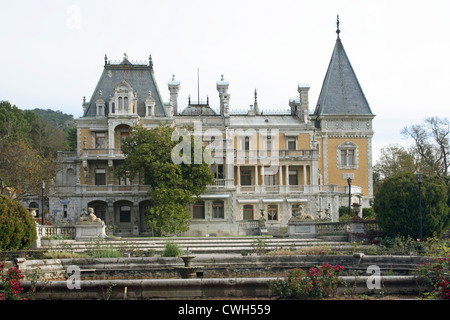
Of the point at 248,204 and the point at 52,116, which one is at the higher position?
the point at 52,116

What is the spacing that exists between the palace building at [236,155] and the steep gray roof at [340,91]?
105 mm

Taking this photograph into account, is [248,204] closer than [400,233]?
No

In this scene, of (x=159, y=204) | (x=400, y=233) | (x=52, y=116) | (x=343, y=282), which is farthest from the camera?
(x=52, y=116)

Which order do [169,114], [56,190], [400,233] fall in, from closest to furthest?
[400,233], [56,190], [169,114]

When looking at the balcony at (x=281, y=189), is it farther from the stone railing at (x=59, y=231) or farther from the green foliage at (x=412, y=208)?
the green foliage at (x=412, y=208)

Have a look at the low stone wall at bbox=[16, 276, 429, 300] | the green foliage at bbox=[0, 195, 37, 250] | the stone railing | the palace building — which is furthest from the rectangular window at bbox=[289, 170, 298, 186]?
the low stone wall at bbox=[16, 276, 429, 300]

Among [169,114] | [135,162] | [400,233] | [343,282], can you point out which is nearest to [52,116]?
[169,114]

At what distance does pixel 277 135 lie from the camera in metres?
56.8

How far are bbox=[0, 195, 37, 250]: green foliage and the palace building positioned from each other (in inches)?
861

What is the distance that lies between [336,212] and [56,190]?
80.7 feet

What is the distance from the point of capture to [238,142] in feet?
186

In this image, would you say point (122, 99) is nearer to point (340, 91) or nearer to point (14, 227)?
point (340, 91)

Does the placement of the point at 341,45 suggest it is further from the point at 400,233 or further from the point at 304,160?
the point at 400,233
